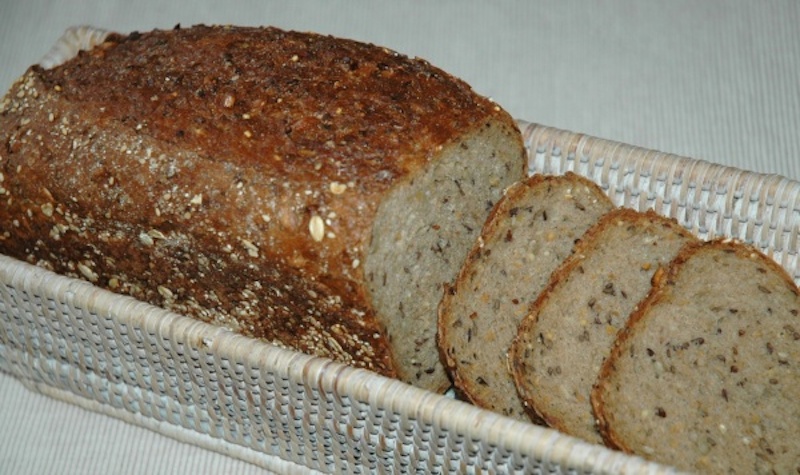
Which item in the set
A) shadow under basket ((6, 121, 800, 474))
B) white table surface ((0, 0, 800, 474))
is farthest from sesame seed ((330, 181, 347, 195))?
white table surface ((0, 0, 800, 474))

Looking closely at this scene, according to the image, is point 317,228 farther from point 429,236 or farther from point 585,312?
point 585,312

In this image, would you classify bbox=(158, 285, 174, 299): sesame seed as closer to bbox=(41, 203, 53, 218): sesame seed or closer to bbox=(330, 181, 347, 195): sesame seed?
bbox=(41, 203, 53, 218): sesame seed

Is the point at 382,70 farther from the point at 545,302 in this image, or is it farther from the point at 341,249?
the point at 545,302

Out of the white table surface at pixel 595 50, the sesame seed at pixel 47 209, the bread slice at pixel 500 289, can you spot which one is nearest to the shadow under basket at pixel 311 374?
the sesame seed at pixel 47 209

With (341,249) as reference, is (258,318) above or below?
below

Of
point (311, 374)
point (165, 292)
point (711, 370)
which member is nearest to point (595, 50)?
point (711, 370)

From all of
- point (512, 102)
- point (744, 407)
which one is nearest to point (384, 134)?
point (744, 407)
